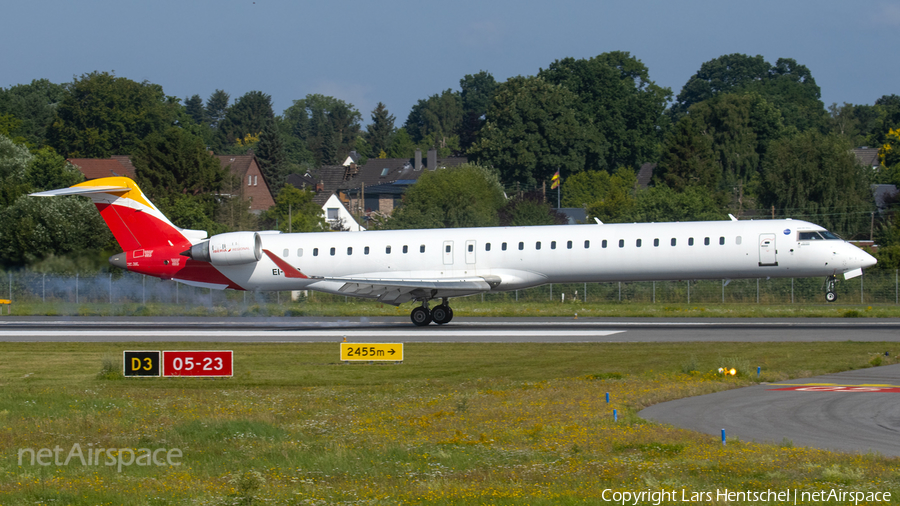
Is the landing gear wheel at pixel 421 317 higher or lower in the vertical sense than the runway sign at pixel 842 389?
higher

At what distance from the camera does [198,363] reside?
23156mm

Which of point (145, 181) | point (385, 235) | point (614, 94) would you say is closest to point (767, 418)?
point (385, 235)

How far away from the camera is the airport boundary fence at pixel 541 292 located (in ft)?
161

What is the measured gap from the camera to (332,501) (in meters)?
10.9

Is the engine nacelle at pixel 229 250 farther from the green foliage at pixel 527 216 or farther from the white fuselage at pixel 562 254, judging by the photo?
the green foliage at pixel 527 216

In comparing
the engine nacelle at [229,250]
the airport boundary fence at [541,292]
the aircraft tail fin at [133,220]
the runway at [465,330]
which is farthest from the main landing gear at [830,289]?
the aircraft tail fin at [133,220]

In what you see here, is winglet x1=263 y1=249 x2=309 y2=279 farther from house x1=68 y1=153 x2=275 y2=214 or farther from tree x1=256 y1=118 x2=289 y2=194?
tree x1=256 y1=118 x2=289 y2=194

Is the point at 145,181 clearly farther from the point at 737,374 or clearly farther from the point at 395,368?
the point at 737,374

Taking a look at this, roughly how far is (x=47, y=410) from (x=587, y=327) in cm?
2156

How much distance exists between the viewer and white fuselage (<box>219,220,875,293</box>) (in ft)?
106

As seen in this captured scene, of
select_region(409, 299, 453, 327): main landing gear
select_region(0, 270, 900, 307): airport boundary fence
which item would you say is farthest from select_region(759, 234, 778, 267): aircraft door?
select_region(0, 270, 900, 307): airport boundary fence

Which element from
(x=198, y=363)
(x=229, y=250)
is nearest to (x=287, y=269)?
(x=229, y=250)

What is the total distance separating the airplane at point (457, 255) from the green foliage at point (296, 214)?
31.4m

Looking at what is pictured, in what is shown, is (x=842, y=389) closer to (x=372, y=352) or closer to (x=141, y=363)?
(x=372, y=352)
